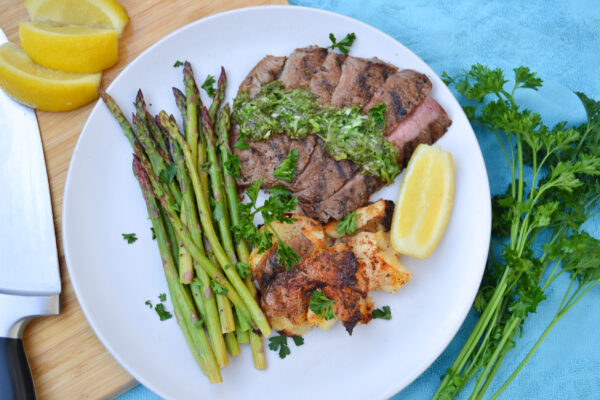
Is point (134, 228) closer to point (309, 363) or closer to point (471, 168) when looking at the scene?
point (309, 363)

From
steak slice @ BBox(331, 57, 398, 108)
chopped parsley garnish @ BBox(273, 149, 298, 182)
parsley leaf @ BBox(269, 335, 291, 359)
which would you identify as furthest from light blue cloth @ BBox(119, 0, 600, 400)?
parsley leaf @ BBox(269, 335, 291, 359)

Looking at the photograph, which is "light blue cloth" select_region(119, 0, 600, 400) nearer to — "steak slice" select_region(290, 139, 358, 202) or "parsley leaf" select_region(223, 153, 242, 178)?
"steak slice" select_region(290, 139, 358, 202)

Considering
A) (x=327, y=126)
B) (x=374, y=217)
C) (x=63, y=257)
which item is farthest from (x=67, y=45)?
(x=374, y=217)

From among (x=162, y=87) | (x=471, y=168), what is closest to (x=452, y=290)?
(x=471, y=168)

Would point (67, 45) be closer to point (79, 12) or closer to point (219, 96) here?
point (79, 12)

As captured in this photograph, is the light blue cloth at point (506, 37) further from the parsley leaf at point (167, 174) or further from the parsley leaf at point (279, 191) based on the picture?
the parsley leaf at point (167, 174)

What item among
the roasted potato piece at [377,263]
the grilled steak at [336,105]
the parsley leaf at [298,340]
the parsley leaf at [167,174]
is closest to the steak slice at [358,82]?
the grilled steak at [336,105]
